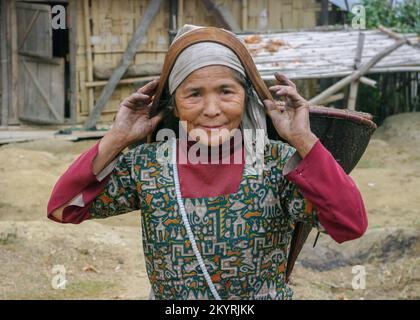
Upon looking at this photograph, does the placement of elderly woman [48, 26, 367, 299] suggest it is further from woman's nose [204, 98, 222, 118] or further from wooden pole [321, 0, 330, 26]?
wooden pole [321, 0, 330, 26]

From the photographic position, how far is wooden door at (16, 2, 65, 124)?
1190 cm

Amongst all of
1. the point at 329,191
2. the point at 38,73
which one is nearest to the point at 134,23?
the point at 38,73

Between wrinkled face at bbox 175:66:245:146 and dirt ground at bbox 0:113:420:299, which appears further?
dirt ground at bbox 0:113:420:299

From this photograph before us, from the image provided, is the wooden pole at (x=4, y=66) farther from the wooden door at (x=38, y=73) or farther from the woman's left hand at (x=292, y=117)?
the woman's left hand at (x=292, y=117)

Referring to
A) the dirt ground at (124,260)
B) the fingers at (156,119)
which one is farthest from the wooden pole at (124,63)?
the fingers at (156,119)

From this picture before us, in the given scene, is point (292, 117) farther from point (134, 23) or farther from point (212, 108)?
point (134, 23)

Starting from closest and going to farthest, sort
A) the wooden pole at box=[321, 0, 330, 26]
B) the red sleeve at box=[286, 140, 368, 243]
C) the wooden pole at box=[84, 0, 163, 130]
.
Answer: the red sleeve at box=[286, 140, 368, 243], the wooden pole at box=[84, 0, 163, 130], the wooden pole at box=[321, 0, 330, 26]

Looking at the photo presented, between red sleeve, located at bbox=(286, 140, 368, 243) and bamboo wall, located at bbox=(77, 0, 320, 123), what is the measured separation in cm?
1007

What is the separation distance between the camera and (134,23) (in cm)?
1213

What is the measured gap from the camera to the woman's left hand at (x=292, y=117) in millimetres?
2090

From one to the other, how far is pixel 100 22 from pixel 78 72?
858 millimetres

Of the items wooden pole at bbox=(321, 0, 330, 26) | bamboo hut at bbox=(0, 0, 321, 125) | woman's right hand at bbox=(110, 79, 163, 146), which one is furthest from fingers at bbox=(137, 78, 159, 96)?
wooden pole at bbox=(321, 0, 330, 26)
